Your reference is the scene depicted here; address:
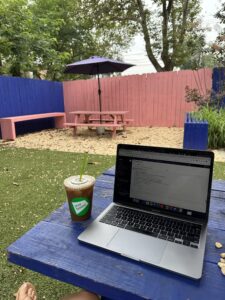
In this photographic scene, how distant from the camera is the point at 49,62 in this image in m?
9.79

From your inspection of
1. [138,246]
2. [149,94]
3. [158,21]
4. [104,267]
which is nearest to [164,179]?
[138,246]

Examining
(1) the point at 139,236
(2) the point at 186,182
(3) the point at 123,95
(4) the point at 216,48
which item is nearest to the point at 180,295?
(1) the point at 139,236

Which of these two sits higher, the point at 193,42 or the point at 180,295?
the point at 193,42

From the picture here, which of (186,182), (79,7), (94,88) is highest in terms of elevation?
(79,7)

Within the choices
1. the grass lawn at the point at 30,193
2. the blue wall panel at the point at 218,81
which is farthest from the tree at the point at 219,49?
the grass lawn at the point at 30,193

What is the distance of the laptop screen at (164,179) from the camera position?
888 mm

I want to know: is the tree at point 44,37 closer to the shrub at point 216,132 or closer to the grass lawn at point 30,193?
the grass lawn at point 30,193

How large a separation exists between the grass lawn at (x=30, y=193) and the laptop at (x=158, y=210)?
85 cm

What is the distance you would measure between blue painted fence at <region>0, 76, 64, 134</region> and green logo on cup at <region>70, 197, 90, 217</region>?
250 inches

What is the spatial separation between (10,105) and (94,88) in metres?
2.74

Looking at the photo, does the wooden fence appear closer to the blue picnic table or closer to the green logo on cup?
the blue picnic table

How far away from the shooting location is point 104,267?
72cm

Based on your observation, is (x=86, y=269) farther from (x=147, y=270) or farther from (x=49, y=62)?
(x=49, y=62)

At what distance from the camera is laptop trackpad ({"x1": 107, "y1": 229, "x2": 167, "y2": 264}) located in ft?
2.43
